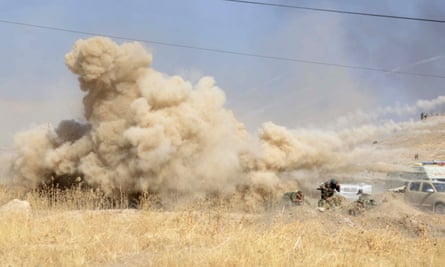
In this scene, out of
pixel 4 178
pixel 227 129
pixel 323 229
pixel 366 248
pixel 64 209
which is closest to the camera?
pixel 366 248

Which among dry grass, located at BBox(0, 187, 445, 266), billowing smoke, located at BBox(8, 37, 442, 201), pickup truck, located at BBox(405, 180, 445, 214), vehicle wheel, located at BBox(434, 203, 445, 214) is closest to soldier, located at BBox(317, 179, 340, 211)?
billowing smoke, located at BBox(8, 37, 442, 201)

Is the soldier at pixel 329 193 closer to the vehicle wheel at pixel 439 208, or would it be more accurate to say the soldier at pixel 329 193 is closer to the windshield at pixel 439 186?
the vehicle wheel at pixel 439 208

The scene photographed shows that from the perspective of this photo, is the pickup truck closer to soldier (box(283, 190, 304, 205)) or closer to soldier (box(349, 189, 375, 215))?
soldier (box(349, 189, 375, 215))

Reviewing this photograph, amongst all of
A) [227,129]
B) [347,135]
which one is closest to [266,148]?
[227,129]

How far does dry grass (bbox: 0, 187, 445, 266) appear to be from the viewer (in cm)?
833

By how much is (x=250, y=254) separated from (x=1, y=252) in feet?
14.0

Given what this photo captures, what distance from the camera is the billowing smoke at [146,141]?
19953 millimetres

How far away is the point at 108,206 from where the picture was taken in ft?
65.2

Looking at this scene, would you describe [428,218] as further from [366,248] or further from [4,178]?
[4,178]

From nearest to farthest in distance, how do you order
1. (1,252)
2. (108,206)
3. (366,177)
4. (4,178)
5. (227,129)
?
(1,252)
(108,206)
(227,129)
(4,178)
(366,177)

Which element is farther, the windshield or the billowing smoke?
the windshield

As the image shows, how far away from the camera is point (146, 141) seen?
63.3ft

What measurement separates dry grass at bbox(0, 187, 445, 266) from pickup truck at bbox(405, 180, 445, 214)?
10107mm

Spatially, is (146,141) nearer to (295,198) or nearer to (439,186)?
(295,198)
